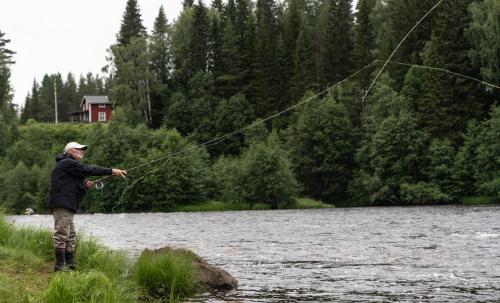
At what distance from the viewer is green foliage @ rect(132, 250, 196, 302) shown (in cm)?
1193

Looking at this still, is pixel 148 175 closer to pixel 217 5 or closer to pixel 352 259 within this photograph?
pixel 352 259

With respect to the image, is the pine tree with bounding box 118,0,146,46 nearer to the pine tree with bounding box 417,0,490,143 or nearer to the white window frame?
the white window frame

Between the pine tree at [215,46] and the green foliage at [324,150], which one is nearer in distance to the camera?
the green foliage at [324,150]

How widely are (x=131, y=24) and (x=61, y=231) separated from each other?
87.1m

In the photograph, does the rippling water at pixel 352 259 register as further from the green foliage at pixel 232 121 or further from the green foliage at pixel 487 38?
the green foliage at pixel 232 121

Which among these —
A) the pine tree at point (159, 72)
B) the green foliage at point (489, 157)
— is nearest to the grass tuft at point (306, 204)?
the green foliage at point (489, 157)

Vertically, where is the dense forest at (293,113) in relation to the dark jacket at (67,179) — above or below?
above

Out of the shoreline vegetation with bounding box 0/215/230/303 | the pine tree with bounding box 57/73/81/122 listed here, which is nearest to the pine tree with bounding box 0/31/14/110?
the shoreline vegetation with bounding box 0/215/230/303

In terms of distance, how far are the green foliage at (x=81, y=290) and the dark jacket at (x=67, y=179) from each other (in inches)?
89.1

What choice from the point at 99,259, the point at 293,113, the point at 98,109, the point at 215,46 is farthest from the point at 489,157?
the point at 98,109

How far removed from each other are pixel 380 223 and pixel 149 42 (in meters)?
57.8

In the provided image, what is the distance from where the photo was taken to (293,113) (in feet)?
249

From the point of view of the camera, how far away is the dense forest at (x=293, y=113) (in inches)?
2308

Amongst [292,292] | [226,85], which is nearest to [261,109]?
[226,85]
